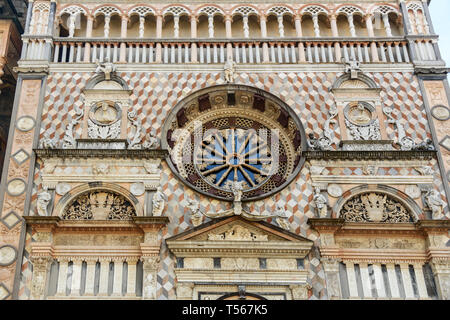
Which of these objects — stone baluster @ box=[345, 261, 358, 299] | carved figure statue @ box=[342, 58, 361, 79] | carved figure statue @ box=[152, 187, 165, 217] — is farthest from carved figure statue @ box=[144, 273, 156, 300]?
carved figure statue @ box=[342, 58, 361, 79]

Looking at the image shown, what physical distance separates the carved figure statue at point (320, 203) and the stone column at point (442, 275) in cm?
281

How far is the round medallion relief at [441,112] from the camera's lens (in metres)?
17.1

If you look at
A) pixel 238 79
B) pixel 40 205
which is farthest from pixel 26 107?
pixel 238 79

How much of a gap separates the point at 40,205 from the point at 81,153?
176 centimetres

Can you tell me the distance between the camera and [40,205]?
50.4ft

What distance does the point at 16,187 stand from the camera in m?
15.8

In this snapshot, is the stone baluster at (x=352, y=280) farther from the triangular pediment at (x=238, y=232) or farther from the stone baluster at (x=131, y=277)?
the stone baluster at (x=131, y=277)

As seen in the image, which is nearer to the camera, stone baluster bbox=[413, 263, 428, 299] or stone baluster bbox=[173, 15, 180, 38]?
stone baluster bbox=[413, 263, 428, 299]

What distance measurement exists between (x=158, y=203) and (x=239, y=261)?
2469 millimetres

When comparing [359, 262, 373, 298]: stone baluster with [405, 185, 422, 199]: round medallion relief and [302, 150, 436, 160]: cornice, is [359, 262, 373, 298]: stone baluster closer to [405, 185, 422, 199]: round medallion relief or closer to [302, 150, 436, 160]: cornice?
[405, 185, 422, 199]: round medallion relief

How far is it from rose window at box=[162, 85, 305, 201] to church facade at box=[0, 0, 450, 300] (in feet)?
0.16

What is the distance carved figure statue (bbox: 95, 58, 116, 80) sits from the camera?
17625 mm

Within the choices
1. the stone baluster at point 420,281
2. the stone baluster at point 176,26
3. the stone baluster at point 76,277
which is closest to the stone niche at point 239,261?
the stone baluster at point 76,277
